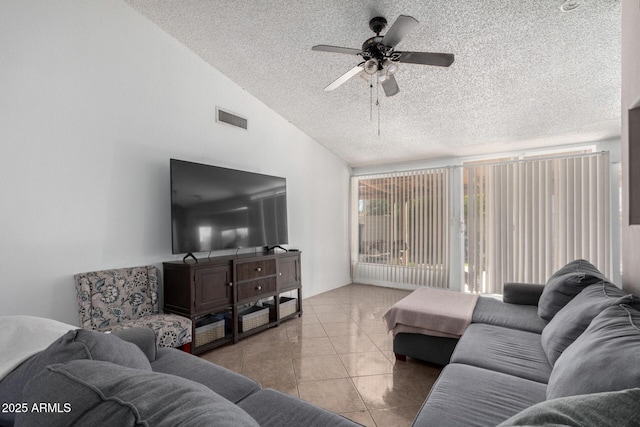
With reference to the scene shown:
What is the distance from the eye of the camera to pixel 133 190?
109 inches

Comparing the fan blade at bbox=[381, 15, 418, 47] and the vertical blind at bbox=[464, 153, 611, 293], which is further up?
the fan blade at bbox=[381, 15, 418, 47]

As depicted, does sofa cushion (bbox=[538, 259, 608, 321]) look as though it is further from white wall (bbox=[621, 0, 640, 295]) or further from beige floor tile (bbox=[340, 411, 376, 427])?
beige floor tile (bbox=[340, 411, 376, 427])

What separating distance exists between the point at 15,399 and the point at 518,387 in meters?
1.91

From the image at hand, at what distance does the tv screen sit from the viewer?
9.29ft

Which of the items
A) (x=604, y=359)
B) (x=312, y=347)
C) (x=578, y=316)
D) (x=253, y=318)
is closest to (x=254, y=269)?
(x=253, y=318)

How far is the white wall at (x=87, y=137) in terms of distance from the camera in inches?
83.7

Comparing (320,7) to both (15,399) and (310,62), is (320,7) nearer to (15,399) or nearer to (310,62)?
(310,62)

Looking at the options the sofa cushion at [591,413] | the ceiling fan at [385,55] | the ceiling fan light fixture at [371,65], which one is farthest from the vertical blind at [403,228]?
the sofa cushion at [591,413]

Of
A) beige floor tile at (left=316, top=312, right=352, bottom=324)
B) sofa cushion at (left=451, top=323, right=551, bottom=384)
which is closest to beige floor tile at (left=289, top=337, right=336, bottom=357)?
beige floor tile at (left=316, top=312, right=352, bottom=324)

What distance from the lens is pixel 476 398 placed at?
51.7 inches

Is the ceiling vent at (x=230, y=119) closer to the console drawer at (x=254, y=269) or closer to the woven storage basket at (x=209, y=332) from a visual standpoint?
the console drawer at (x=254, y=269)

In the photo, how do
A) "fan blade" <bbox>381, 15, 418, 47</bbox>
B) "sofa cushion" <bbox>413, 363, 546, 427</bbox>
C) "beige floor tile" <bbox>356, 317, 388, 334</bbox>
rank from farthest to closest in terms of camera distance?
"beige floor tile" <bbox>356, 317, 388, 334</bbox>, "fan blade" <bbox>381, 15, 418, 47</bbox>, "sofa cushion" <bbox>413, 363, 546, 427</bbox>

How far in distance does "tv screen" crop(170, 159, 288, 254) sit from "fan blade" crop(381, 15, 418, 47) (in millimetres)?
2068

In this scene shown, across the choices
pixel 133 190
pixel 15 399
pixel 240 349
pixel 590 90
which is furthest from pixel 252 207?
pixel 590 90
